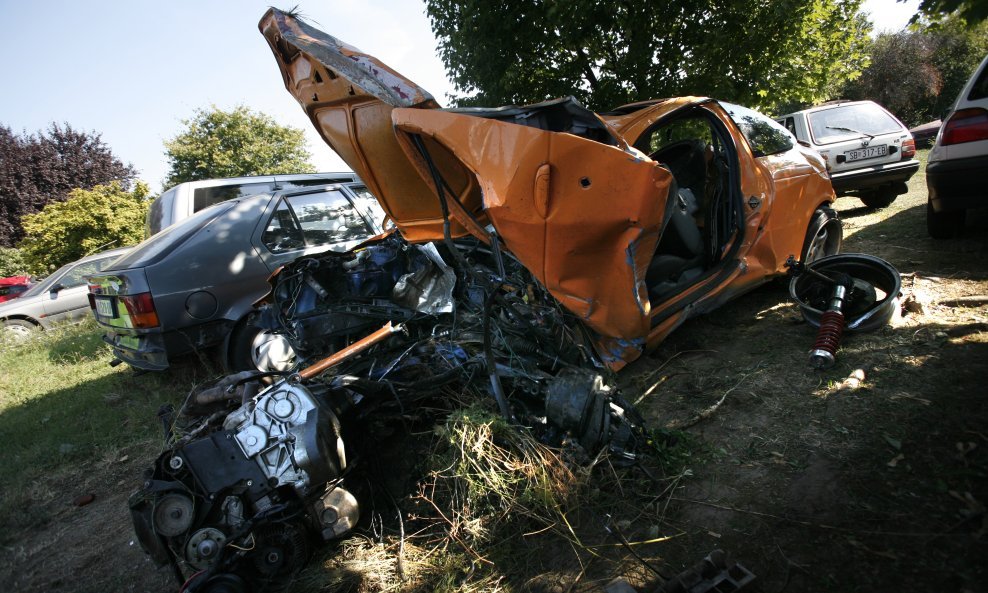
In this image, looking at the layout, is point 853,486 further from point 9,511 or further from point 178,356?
point 9,511

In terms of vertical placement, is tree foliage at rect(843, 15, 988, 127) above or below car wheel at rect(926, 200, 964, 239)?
above

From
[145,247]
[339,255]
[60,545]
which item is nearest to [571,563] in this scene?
[339,255]

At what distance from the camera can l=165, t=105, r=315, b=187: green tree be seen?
21.1 m

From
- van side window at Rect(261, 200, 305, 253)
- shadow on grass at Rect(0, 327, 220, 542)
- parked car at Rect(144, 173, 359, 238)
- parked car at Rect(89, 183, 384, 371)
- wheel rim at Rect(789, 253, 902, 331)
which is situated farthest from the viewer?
parked car at Rect(144, 173, 359, 238)

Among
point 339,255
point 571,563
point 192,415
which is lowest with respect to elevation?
point 571,563

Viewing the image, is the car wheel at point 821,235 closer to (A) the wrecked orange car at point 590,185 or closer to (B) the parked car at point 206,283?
(A) the wrecked orange car at point 590,185

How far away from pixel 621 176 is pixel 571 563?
5.52ft

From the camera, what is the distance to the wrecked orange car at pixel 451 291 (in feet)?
7.06

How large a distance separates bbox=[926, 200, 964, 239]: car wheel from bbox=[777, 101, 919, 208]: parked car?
6.65ft

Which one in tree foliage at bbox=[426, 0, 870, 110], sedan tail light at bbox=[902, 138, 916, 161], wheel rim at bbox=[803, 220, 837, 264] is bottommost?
wheel rim at bbox=[803, 220, 837, 264]

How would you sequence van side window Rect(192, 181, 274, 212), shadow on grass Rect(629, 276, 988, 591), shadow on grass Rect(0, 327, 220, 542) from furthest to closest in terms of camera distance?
van side window Rect(192, 181, 274, 212), shadow on grass Rect(0, 327, 220, 542), shadow on grass Rect(629, 276, 988, 591)

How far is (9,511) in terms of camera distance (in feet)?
10.9

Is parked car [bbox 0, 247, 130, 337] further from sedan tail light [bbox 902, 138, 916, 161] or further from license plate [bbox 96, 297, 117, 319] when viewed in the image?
sedan tail light [bbox 902, 138, 916, 161]

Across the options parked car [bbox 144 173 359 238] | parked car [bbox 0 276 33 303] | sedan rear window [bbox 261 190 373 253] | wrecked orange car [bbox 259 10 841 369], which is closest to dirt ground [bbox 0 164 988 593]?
wrecked orange car [bbox 259 10 841 369]
